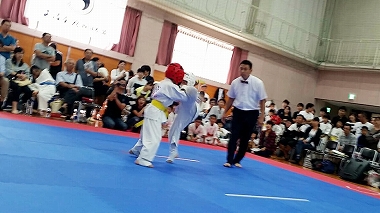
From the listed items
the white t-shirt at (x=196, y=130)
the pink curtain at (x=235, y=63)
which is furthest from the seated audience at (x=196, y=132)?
the pink curtain at (x=235, y=63)

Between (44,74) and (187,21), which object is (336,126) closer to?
(187,21)

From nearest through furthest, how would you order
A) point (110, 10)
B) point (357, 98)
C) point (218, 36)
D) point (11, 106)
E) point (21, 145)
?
point (21, 145) → point (11, 106) → point (110, 10) → point (218, 36) → point (357, 98)

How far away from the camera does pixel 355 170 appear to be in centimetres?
810

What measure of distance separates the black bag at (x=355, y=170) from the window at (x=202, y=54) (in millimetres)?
6201

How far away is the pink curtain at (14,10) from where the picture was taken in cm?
930

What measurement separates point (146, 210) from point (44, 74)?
5.78 meters

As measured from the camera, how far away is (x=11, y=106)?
288 inches

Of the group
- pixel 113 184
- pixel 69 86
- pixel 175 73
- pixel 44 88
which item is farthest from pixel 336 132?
pixel 113 184

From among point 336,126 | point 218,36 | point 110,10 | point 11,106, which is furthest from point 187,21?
point 11,106

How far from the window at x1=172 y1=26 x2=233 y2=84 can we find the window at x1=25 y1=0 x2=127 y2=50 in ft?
7.63

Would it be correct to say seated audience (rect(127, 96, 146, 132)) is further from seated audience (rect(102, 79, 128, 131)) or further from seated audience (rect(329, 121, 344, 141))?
seated audience (rect(329, 121, 344, 141))

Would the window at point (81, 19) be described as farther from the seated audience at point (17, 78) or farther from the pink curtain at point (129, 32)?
the seated audience at point (17, 78)

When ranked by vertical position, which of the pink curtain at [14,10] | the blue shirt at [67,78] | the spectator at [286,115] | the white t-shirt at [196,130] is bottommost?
the white t-shirt at [196,130]

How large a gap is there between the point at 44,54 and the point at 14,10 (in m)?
2.54
